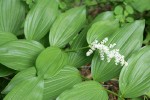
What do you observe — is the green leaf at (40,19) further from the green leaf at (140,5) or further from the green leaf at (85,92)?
the green leaf at (140,5)

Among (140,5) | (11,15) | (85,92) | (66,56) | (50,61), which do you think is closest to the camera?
(85,92)

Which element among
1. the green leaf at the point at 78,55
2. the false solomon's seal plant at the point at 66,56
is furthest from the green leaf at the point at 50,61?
the green leaf at the point at 78,55

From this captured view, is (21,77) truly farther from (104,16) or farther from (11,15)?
(104,16)

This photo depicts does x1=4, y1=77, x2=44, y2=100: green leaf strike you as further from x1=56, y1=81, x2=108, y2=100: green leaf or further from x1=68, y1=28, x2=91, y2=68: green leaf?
x1=68, y1=28, x2=91, y2=68: green leaf

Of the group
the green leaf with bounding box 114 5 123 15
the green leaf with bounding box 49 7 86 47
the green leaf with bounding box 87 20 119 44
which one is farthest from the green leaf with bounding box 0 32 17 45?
the green leaf with bounding box 114 5 123 15

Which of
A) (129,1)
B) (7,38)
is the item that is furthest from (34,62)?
(129,1)

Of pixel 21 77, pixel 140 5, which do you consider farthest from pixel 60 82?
pixel 140 5
